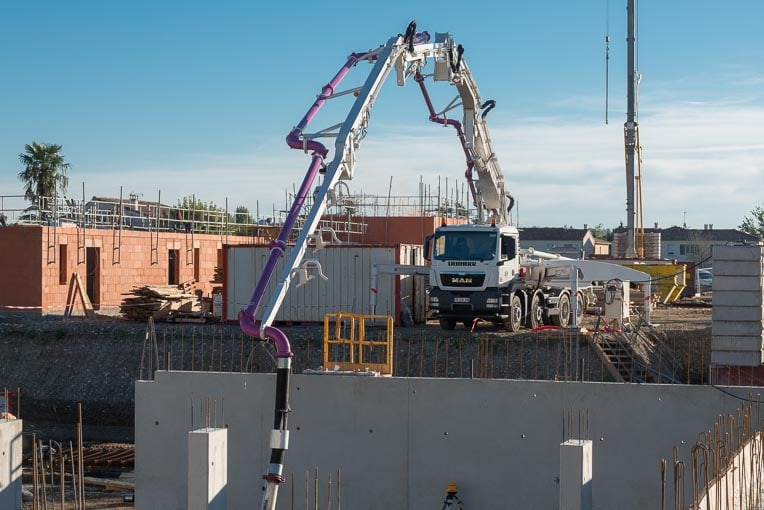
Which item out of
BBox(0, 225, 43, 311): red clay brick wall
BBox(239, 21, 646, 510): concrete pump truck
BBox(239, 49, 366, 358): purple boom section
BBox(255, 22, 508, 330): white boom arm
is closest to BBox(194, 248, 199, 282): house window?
BBox(0, 225, 43, 311): red clay brick wall

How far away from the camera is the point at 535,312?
2595 centimetres

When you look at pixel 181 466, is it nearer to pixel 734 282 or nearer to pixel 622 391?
pixel 622 391

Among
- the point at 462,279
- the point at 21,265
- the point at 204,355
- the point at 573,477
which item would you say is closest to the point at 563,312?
the point at 462,279

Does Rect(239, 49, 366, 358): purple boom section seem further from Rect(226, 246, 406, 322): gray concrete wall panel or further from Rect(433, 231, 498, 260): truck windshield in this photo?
Rect(226, 246, 406, 322): gray concrete wall panel

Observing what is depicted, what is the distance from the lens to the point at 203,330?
26.8 metres

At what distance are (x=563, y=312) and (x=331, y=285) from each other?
615cm

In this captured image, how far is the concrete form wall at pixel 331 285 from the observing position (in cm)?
2780

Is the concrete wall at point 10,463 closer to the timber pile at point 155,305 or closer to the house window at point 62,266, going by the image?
the timber pile at point 155,305

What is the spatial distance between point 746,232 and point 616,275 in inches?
2866

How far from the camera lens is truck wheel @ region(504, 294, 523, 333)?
24375mm

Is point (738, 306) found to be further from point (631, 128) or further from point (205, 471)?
point (631, 128)

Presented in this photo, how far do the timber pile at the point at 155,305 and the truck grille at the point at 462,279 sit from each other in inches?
339

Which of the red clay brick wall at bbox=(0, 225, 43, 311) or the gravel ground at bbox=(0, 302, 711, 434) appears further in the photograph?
the red clay brick wall at bbox=(0, 225, 43, 311)

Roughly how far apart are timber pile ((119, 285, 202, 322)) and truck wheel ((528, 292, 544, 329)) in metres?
9.55
